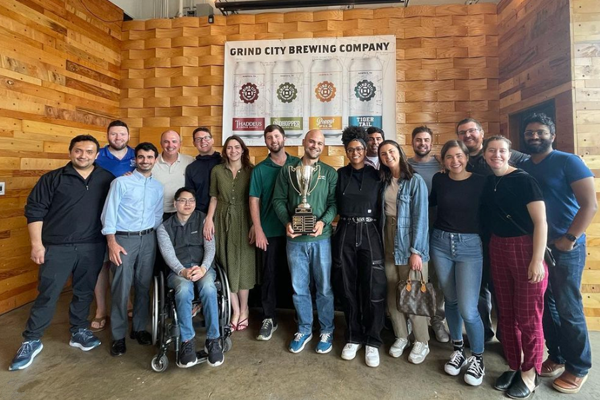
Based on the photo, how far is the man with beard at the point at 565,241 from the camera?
1.91 meters

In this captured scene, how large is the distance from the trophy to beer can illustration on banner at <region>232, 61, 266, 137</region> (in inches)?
81.3

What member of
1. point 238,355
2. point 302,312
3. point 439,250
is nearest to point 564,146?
point 439,250

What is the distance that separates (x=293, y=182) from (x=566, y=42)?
271 centimetres

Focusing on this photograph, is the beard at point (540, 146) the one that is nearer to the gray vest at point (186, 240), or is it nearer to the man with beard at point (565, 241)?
the man with beard at point (565, 241)

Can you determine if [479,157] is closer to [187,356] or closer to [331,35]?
[187,356]

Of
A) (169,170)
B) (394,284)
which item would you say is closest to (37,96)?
(169,170)

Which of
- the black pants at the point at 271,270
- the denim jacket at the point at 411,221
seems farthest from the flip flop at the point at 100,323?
the denim jacket at the point at 411,221

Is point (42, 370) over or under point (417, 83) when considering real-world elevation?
under

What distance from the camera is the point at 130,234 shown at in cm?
230

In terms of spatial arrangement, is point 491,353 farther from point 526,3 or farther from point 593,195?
point 526,3

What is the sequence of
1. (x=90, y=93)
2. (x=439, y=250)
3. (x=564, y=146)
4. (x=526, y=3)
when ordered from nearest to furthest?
1. (x=439, y=250)
2. (x=564, y=146)
3. (x=526, y=3)
4. (x=90, y=93)

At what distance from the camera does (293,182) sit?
7.36ft

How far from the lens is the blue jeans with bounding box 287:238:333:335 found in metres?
2.23

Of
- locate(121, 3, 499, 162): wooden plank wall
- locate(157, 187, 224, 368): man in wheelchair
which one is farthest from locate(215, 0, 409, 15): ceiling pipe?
locate(157, 187, 224, 368): man in wheelchair
